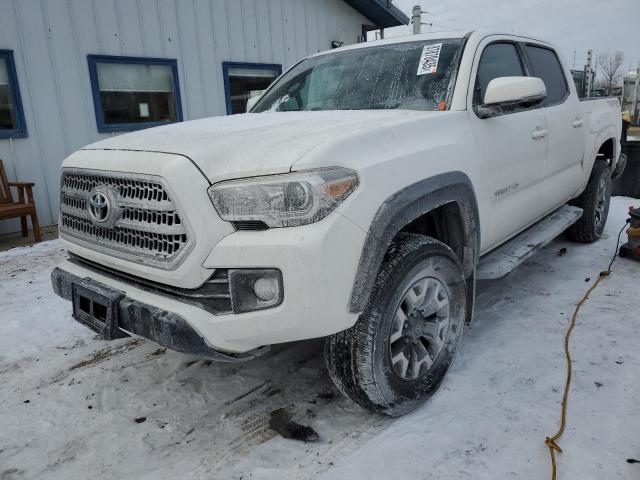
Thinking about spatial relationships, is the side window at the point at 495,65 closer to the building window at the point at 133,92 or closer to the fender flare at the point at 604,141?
the fender flare at the point at 604,141

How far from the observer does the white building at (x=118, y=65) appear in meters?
6.48

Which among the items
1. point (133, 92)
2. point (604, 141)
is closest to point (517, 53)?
point (604, 141)

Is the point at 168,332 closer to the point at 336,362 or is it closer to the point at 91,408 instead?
the point at 336,362

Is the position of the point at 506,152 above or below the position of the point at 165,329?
above

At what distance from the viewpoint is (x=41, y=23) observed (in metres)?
6.50

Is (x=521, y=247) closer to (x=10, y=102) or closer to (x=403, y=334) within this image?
(x=403, y=334)

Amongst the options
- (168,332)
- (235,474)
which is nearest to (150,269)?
(168,332)

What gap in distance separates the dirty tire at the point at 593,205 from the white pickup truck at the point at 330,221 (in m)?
2.10

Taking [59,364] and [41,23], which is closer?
[59,364]

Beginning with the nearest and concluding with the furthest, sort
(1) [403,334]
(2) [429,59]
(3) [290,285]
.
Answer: (3) [290,285], (1) [403,334], (2) [429,59]

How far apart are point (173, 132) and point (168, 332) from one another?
104 centimetres

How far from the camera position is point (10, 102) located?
21.2 feet

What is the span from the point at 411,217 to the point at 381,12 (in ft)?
30.9

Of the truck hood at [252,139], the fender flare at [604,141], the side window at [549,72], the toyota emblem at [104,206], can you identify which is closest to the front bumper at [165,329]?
the toyota emblem at [104,206]
